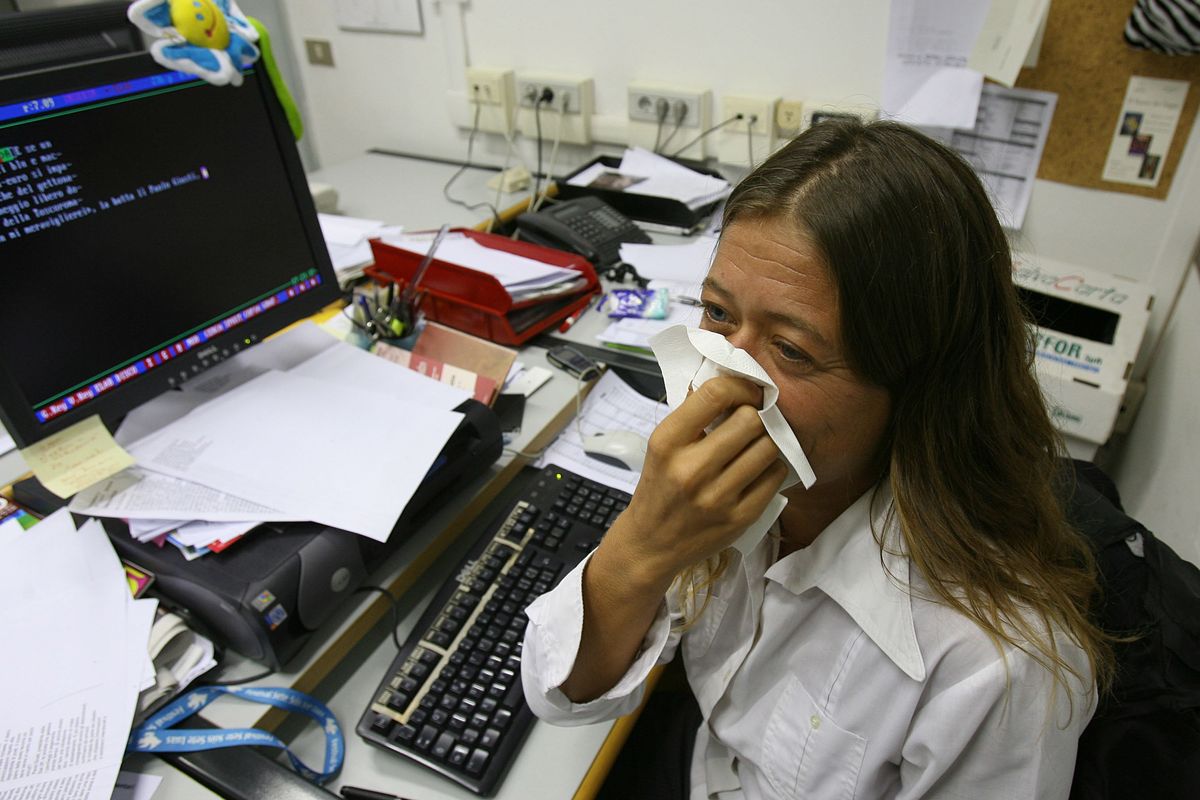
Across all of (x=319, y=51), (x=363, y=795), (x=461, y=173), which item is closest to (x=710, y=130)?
(x=461, y=173)

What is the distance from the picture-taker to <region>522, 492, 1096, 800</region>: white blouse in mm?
638

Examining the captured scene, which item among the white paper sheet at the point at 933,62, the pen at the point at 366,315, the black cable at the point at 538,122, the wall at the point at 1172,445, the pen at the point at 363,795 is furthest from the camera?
the black cable at the point at 538,122

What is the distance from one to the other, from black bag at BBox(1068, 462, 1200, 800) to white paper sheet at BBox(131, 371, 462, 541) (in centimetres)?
72

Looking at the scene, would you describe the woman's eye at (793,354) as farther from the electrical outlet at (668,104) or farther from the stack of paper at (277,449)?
the electrical outlet at (668,104)

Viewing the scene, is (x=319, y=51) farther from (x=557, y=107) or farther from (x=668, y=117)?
(x=668, y=117)

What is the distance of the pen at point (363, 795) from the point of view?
2.37 ft

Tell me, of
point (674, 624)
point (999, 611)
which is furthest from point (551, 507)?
point (999, 611)

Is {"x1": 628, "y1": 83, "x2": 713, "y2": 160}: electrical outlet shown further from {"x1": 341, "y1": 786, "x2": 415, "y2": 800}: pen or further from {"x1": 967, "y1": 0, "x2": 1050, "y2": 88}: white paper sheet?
{"x1": 341, "y1": 786, "x2": 415, "y2": 800}: pen

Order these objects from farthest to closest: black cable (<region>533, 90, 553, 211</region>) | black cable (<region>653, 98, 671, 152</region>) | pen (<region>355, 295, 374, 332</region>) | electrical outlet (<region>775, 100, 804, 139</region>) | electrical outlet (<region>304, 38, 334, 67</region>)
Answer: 1. electrical outlet (<region>304, 38, 334, 67</region>)
2. black cable (<region>533, 90, 553, 211</region>)
3. black cable (<region>653, 98, 671, 152</region>)
4. electrical outlet (<region>775, 100, 804, 139</region>)
5. pen (<region>355, 295, 374, 332</region>)

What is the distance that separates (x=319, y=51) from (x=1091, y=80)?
2.01m

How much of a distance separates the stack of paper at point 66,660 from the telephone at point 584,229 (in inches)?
39.3

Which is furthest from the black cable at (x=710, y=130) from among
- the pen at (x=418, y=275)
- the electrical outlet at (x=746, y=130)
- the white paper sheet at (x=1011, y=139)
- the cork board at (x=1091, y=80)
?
the pen at (x=418, y=275)

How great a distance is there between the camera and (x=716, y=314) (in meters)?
0.70

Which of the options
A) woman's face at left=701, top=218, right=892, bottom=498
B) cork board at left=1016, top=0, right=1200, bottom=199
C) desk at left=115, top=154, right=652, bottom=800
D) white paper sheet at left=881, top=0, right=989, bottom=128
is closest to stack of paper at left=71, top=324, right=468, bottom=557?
desk at left=115, top=154, right=652, bottom=800
